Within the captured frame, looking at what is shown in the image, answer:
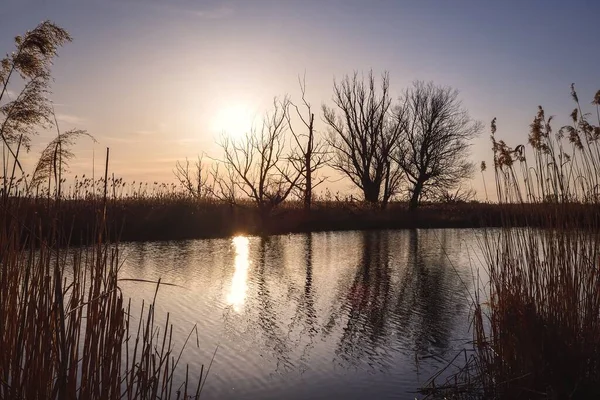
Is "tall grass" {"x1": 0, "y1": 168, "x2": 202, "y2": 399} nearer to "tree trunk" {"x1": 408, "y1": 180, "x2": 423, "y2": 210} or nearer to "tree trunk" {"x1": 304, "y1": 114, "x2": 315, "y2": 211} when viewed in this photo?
"tree trunk" {"x1": 304, "y1": 114, "x2": 315, "y2": 211}

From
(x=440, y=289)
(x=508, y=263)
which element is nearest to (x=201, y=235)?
(x=440, y=289)

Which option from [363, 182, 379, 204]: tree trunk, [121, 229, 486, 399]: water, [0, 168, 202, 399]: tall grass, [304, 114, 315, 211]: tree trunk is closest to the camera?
[0, 168, 202, 399]: tall grass

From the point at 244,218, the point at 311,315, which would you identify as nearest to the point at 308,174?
the point at 244,218

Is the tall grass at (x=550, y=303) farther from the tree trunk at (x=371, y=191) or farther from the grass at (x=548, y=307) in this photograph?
the tree trunk at (x=371, y=191)

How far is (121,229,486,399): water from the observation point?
14.5 feet

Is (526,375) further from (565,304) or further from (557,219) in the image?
(557,219)

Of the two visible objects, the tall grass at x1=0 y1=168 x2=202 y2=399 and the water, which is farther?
the water

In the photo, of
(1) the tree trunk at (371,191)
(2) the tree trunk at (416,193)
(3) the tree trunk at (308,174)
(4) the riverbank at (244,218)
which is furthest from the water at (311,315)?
(2) the tree trunk at (416,193)

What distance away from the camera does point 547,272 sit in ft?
13.9

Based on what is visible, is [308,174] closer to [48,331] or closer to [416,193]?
[416,193]

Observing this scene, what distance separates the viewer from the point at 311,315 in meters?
6.60

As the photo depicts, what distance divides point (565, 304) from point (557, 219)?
2.12 ft

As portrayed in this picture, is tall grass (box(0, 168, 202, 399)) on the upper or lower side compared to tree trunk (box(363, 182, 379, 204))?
lower

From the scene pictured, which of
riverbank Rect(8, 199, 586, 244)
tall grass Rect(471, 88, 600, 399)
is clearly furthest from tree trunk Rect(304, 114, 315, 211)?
tall grass Rect(471, 88, 600, 399)
